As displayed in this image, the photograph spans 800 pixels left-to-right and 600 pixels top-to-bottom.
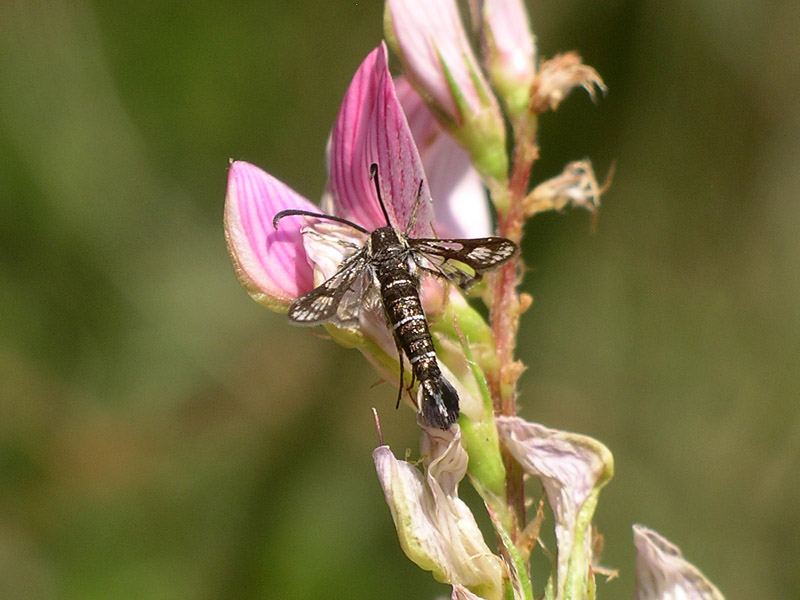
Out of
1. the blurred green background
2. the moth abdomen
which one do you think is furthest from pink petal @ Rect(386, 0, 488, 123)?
the blurred green background

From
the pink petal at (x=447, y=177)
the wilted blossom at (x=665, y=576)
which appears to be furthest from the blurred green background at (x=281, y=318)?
the wilted blossom at (x=665, y=576)

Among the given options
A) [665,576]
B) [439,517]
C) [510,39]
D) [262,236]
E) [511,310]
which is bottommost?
[665,576]

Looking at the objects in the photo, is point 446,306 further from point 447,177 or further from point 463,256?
point 447,177

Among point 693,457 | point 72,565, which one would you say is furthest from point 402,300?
point 693,457

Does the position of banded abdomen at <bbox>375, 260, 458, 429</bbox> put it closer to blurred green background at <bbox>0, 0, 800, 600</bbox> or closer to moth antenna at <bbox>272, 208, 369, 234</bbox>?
moth antenna at <bbox>272, 208, 369, 234</bbox>

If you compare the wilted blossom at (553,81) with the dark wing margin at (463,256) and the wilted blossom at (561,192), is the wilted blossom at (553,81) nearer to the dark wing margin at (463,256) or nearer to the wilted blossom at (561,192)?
the wilted blossom at (561,192)

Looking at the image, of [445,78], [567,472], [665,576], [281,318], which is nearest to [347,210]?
[445,78]

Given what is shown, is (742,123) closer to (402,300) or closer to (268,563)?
(268,563)
